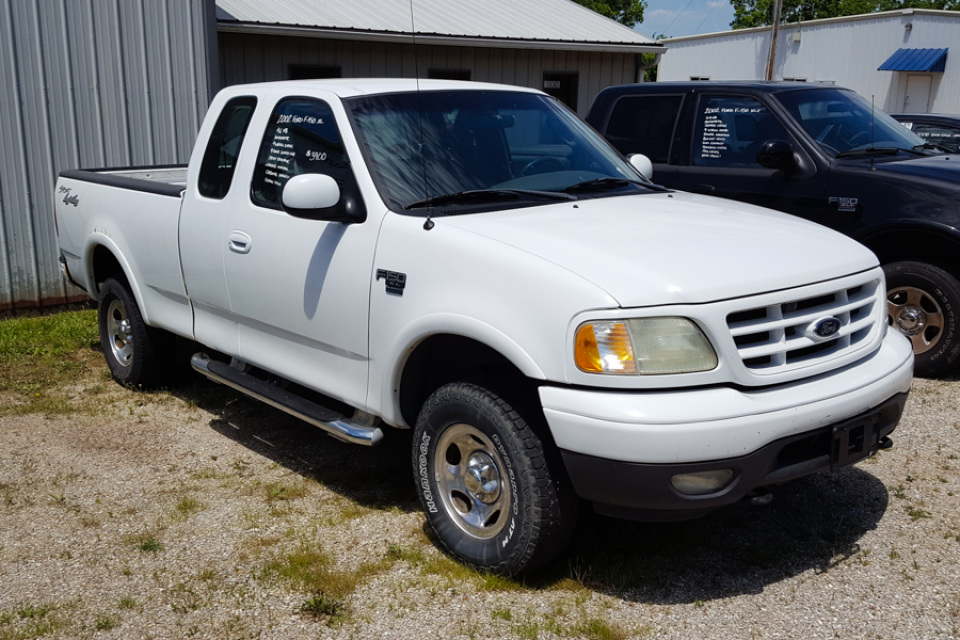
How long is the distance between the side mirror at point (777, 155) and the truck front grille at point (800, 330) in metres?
3.00

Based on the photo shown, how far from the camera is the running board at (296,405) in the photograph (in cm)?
424

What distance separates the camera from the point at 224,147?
5.18 metres

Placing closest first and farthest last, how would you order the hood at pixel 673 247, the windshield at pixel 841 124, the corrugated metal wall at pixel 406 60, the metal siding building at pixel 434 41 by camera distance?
the hood at pixel 673 247, the windshield at pixel 841 124, the metal siding building at pixel 434 41, the corrugated metal wall at pixel 406 60

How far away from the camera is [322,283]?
14.1 ft

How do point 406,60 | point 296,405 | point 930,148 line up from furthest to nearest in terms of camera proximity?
point 406,60, point 930,148, point 296,405

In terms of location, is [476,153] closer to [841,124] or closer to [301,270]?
[301,270]

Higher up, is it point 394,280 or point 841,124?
point 841,124

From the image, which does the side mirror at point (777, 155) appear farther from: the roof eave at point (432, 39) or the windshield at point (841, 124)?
the roof eave at point (432, 39)

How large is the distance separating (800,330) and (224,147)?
10.6 ft

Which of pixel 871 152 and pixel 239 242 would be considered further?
pixel 871 152

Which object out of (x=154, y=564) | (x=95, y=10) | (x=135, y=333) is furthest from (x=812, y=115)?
(x=95, y=10)

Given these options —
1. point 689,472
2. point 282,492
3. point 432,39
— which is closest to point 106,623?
point 282,492

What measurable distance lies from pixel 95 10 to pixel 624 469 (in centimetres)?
767

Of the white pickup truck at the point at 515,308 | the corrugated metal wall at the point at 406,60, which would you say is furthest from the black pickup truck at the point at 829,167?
the corrugated metal wall at the point at 406,60
